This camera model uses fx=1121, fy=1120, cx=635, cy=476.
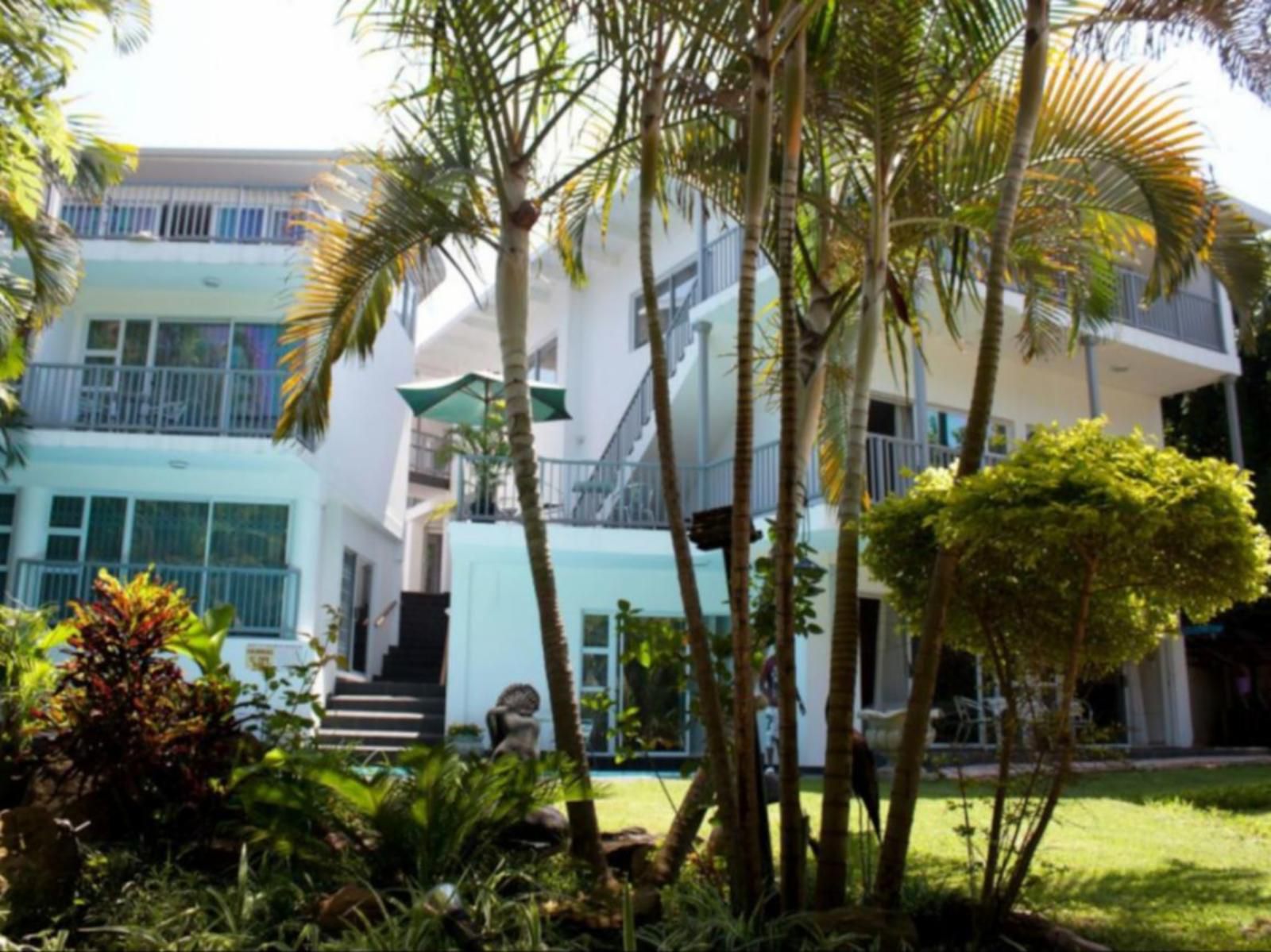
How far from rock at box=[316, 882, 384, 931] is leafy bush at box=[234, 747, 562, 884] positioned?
0.43m

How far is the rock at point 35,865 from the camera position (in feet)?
15.5

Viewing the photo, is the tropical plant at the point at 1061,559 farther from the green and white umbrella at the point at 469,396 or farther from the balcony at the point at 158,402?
the balcony at the point at 158,402

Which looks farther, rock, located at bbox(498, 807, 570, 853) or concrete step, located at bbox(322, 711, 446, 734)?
concrete step, located at bbox(322, 711, 446, 734)

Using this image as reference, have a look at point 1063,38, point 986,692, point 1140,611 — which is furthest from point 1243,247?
point 986,692

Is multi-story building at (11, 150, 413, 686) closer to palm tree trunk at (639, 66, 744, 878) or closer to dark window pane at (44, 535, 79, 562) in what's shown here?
dark window pane at (44, 535, 79, 562)

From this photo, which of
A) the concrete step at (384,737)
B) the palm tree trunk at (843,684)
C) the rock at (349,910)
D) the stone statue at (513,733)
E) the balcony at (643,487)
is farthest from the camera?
the balcony at (643,487)

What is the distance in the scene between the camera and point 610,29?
5.50 m

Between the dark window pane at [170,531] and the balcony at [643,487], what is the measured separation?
364 centimetres

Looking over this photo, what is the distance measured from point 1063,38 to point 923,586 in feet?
10.7

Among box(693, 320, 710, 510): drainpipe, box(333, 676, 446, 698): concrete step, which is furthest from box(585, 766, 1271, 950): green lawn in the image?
box(333, 676, 446, 698): concrete step

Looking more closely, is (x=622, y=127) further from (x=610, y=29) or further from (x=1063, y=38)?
(x=1063, y=38)

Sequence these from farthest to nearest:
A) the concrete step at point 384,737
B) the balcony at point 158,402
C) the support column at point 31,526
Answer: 1. the support column at point 31,526
2. the balcony at point 158,402
3. the concrete step at point 384,737

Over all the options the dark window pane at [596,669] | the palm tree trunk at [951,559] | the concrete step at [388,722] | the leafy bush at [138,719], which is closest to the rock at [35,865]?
the leafy bush at [138,719]

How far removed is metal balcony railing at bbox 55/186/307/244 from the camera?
622 inches
